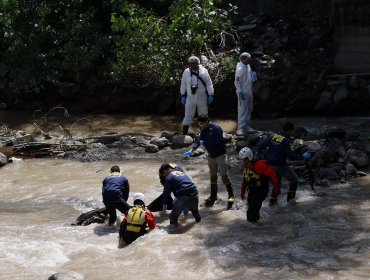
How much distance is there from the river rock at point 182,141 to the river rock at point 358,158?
12.1 ft

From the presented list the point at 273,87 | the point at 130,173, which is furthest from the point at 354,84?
the point at 130,173

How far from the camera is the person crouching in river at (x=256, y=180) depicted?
28.7ft

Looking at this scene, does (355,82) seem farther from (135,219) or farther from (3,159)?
(135,219)

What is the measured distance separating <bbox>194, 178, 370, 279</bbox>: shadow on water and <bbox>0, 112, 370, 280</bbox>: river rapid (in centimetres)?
1

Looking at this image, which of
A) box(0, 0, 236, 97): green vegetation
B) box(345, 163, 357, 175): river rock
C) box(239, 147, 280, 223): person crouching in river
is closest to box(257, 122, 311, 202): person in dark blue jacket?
box(239, 147, 280, 223): person crouching in river

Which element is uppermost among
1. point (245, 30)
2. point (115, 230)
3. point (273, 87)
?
point (245, 30)

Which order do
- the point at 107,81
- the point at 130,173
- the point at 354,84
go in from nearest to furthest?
the point at 130,173 < the point at 354,84 < the point at 107,81

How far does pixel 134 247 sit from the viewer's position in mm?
8289

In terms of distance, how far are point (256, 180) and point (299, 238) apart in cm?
106

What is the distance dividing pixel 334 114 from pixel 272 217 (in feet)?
24.1

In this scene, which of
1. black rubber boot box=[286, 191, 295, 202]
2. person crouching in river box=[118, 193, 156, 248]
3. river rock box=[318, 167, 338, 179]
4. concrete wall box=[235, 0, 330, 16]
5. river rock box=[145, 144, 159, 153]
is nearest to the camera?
person crouching in river box=[118, 193, 156, 248]

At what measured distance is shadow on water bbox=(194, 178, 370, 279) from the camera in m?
7.33

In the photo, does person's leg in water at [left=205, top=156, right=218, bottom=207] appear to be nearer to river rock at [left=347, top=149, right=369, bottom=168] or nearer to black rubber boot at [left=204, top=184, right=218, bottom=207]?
black rubber boot at [left=204, top=184, right=218, bottom=207]

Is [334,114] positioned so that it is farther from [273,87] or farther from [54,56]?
[54,56]
